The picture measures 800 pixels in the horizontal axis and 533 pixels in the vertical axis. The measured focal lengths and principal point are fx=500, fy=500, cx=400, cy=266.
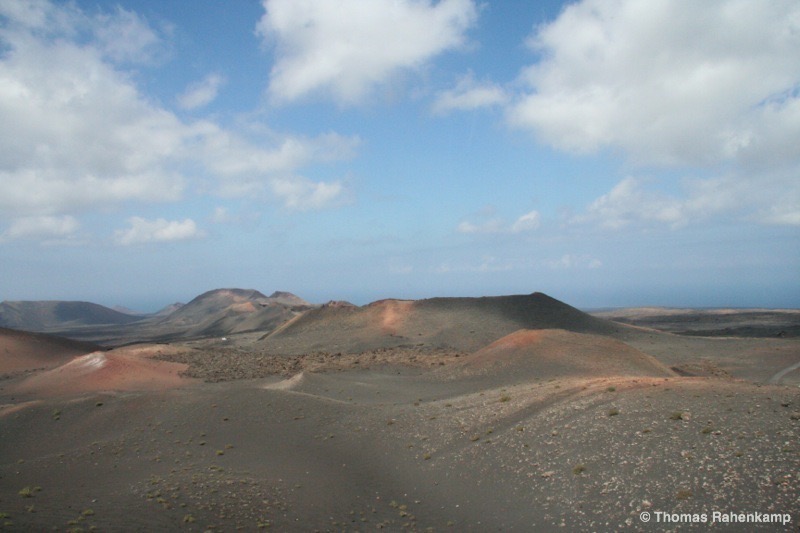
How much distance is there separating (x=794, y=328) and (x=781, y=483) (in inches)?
2302

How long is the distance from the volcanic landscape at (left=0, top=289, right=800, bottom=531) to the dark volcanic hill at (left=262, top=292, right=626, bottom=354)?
41.3ft

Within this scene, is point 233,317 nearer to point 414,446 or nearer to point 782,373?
point 414,446

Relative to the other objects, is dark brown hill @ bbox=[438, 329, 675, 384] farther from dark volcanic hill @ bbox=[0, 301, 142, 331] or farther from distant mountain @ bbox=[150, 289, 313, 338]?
dark volcanic hill @ bbox=[0, 301, 142, 331]

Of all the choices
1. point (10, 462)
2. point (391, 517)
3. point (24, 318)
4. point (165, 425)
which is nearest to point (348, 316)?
point (165, 425)

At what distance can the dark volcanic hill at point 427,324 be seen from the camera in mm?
43938

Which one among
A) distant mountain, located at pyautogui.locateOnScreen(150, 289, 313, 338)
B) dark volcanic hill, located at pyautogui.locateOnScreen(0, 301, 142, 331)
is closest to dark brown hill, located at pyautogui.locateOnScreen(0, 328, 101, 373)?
distant mountain, located at pyautogui.locateOnScreen(150, 289, 313, 338)

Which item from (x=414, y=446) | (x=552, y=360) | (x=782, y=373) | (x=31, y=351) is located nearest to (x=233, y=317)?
(x=31, y=351)

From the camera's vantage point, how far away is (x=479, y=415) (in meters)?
16.9

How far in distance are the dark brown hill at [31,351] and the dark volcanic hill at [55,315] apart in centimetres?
11877

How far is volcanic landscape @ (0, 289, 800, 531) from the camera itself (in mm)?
10078

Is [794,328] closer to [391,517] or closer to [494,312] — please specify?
[494,312]

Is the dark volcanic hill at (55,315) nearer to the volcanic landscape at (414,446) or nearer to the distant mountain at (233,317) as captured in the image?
the distant mountain at (233,317)

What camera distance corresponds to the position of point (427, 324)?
48688 millimetres

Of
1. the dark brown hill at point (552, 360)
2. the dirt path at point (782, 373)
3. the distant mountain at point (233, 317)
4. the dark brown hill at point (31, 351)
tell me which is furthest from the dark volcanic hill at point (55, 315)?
the dirt path at point (782, 373)
